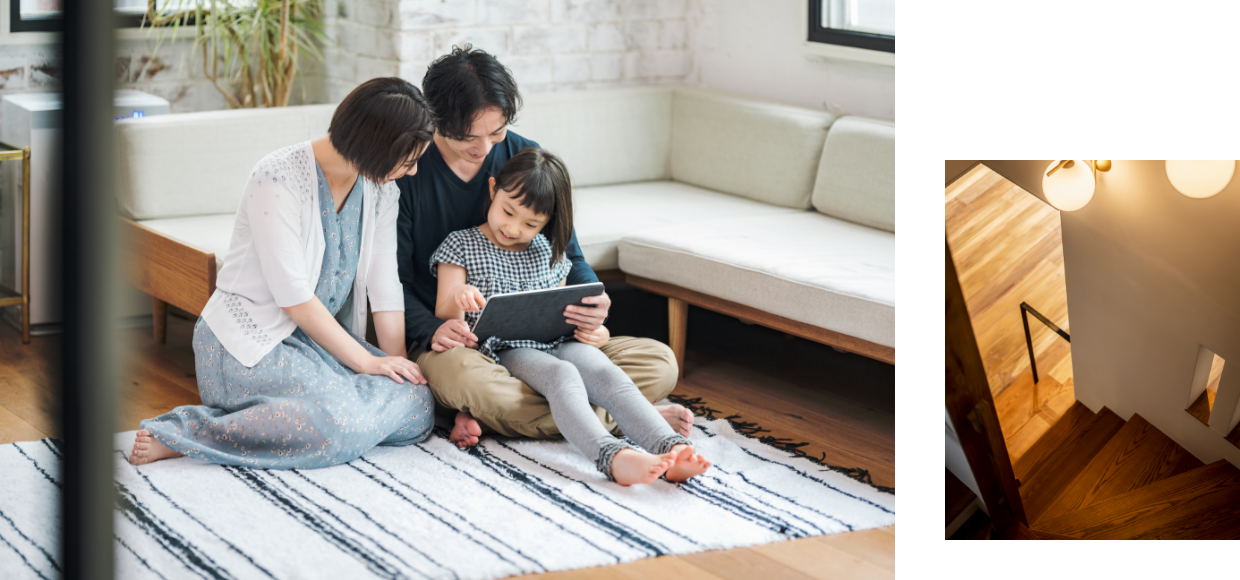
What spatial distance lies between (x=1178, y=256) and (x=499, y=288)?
164 centimetres

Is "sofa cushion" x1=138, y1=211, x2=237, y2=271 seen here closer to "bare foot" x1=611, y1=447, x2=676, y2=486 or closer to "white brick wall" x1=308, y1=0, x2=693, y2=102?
"white brick wall" x1=308, y1=0, x2=693, y2=102

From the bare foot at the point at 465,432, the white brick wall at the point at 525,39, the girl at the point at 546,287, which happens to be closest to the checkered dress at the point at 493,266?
the girl at the point at 546,287

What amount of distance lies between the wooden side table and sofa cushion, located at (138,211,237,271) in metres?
0.40

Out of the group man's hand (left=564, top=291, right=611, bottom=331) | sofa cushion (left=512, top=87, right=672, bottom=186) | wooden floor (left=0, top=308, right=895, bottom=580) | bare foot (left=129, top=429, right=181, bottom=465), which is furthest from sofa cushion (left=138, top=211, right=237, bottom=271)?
sofa cushion (left=512, top=87, right=672, bottom=186)

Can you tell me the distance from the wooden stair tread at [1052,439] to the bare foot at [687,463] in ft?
3.56

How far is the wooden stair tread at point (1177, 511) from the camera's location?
1338 mm

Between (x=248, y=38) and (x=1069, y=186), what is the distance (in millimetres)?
3149

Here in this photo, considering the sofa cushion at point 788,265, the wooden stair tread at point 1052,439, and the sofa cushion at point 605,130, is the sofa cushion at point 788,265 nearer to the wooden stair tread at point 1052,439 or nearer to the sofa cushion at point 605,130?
the sofa cushion at point 605,130

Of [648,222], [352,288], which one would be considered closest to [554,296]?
[352,288]

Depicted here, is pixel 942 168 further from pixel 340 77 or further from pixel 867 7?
pixel 340 77

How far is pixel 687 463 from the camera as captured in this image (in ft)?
7.92

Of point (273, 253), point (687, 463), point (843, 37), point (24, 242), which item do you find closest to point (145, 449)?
point (273, 253)

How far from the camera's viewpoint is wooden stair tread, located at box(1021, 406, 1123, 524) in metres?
1.36

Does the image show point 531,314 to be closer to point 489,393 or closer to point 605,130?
point 489,393
